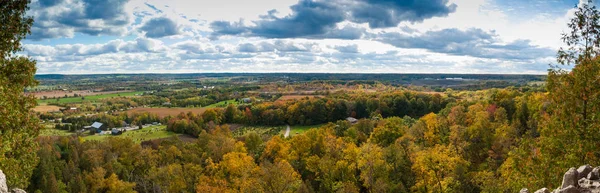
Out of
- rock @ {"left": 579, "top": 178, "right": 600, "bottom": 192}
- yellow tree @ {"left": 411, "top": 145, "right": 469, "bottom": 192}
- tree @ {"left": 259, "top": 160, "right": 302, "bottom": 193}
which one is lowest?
tree @ {"left": 259, "top": 160, "right": 302, "bottom": 193}

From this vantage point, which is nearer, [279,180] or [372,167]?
[279,180]

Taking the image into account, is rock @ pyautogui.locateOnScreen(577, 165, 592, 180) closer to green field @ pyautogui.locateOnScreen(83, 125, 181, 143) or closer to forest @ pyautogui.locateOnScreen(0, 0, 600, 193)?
forest @ pyautogui.locateOnScreen(0, 0, 600, 193)

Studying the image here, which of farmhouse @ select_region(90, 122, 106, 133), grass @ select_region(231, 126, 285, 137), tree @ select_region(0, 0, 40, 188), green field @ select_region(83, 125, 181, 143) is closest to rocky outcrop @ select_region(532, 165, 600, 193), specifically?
tree @ select_region(0, 0, 40, 188)

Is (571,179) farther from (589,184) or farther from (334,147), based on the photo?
(334,147)

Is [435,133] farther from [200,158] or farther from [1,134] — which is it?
[1,134]

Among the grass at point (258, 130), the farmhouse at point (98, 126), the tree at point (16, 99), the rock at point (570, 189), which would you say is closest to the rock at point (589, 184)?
the rock at point (570, 189)

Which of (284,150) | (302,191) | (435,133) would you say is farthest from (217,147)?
(435,133)

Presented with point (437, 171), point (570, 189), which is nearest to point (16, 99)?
point (570, 189)
